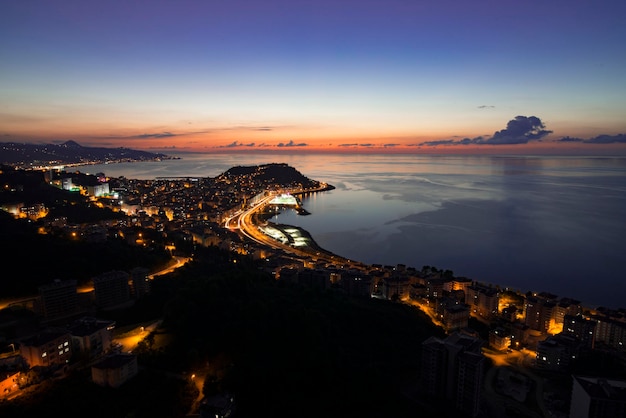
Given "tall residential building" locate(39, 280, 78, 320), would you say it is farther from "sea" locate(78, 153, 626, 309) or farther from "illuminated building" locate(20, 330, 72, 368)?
"sea" locate(78, 153, 626, 309)

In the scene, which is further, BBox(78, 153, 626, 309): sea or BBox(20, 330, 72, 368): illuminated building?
BBox(78, 153, 626, 309): sea

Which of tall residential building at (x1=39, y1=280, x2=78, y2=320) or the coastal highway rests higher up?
tall residential building at (x1=39, y1=280, x2=78, y2=320)

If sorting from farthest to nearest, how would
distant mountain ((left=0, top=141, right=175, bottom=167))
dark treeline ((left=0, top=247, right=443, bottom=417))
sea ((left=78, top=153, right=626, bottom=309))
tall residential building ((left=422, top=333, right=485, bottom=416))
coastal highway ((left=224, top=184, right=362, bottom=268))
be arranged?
distant mountain ((left=0, top=141, right=175, bottom=167))
coastal highway ((left=224, top=184, right=362, bottom=268))
sea ((left=78, top=153, right=626, bottom=309))
tall residential building ((left=422, top=333, right=485, bottom=416))
dark treeline ((left=0, top=247, right=443, bottom=417))

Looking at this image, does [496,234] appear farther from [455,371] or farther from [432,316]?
[455,371]

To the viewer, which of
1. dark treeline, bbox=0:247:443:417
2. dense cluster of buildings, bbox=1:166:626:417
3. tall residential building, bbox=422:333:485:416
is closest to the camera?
dark treeline, bbox=0:247:443:417

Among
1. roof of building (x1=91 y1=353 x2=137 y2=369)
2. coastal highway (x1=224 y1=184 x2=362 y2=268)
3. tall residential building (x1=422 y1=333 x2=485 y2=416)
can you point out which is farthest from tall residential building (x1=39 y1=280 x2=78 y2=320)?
coastal highway (x1=224 y1=184 x2=362 y2=268)

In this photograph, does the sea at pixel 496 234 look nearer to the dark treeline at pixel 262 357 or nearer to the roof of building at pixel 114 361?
the dark treeline at pixel 262 357

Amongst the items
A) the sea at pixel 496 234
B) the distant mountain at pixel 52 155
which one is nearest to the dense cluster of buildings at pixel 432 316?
the sea at pixel 496 234
